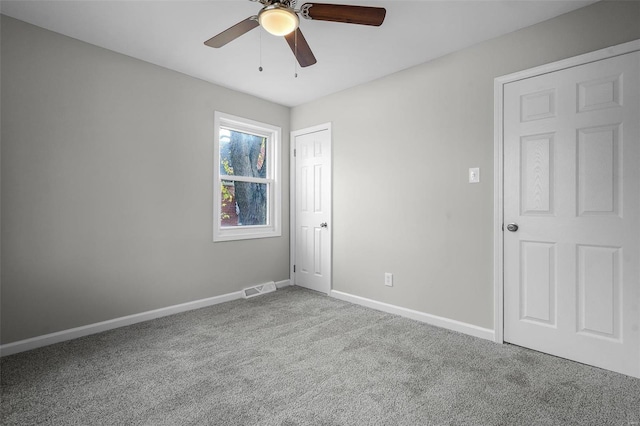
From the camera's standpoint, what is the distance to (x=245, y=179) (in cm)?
405

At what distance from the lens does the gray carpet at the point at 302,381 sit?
1716 millimetres

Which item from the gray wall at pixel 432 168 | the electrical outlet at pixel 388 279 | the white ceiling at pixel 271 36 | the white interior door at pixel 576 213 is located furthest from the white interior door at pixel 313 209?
the white interior door at pixel 576 213

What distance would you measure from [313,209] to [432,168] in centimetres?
168

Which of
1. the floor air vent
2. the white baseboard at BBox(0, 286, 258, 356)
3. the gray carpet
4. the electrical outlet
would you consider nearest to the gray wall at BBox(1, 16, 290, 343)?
the white baseboard at BBox(0, 286, 258, 356)

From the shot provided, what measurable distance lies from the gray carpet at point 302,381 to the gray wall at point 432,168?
1.80 ft

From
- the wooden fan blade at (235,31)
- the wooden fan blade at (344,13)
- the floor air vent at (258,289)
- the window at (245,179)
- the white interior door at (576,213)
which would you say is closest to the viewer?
the wooden fan blade at (344,13)

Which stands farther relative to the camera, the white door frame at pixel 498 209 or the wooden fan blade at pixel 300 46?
the white door frame at pixel 498 209

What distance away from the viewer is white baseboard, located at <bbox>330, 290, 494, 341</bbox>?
2.76 meters

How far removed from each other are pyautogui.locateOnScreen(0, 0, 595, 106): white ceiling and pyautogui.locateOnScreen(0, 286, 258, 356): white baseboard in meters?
2.45

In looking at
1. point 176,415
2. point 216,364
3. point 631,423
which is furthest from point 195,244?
point 631,423

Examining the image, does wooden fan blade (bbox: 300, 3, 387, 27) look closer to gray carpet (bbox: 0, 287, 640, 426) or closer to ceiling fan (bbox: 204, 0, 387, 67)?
ceiling fan (bbox: 204, 0, 387, 67)

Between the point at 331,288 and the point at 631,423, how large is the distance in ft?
9.06

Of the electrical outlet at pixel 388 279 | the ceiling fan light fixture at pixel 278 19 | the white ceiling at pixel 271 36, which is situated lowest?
the electrical outlet at pixel 388 279

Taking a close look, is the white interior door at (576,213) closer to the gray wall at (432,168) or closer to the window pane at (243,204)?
the gray wall at (432,168)
